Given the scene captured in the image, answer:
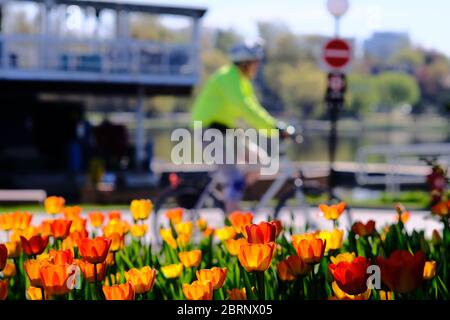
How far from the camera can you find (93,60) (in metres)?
21.3

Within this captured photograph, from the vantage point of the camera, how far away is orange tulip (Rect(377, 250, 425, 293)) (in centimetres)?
211

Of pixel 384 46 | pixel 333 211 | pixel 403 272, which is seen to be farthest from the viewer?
pixel 384 46

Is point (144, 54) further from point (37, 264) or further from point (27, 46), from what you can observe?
point (37, 264)

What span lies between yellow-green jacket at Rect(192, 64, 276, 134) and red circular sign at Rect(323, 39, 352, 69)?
4567 millimetres

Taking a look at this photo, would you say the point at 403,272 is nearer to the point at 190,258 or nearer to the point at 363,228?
the point at 190,258

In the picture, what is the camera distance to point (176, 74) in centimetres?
2166

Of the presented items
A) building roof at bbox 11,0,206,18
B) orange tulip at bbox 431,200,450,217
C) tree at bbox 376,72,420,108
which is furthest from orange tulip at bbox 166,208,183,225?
tree at bbox 376,72,420,108

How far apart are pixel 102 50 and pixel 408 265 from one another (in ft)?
65.1

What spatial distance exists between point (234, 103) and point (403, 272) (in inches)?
187

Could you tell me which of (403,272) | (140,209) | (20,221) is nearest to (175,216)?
(140,209)

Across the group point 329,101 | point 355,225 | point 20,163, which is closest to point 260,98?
point 20,163

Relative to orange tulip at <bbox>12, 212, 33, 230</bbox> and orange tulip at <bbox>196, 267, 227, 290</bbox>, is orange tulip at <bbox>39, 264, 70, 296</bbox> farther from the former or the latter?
orange tulip at <bbox>12, 212, 33, 230</bbox>

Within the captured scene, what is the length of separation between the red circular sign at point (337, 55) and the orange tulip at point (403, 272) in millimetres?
9366

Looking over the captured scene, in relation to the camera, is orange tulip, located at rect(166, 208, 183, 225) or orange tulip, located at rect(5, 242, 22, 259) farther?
orange tulip, located at rect(166, 208, 183, 225)
